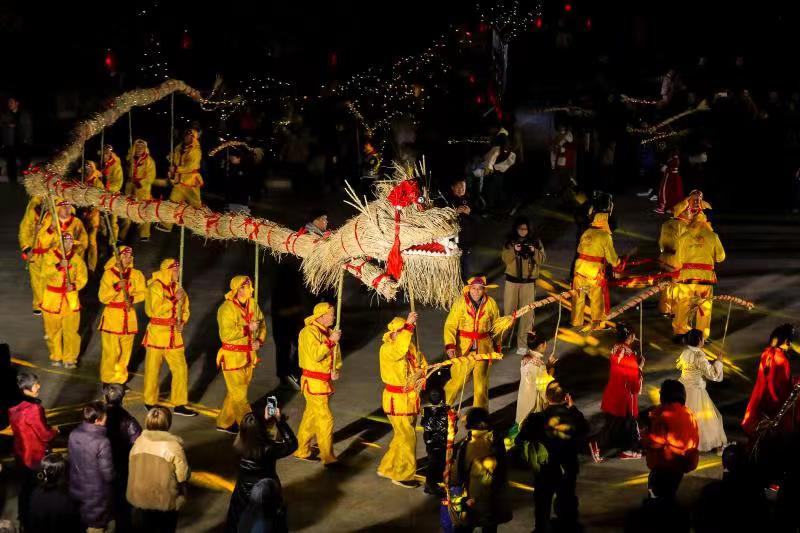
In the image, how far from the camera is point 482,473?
29.5ft

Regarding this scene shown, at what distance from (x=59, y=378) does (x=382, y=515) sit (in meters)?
4.87

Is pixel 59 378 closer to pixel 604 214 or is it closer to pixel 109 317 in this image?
pixel 109 317

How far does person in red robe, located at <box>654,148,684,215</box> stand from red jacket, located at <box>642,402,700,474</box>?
10889 millimetres

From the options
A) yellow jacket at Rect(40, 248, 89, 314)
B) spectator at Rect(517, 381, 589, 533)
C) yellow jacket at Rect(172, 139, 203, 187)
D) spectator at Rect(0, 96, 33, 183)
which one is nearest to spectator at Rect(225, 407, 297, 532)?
spectator at Rect(517, 381, 589, 533)

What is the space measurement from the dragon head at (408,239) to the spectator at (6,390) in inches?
151

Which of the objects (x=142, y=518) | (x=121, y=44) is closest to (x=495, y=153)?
(x=121, y=44)

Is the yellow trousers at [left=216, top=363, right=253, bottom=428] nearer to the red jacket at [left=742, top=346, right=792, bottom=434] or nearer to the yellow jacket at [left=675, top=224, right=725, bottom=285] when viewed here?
the red jacket at [left=742, top=346, right=792, bottom=434]

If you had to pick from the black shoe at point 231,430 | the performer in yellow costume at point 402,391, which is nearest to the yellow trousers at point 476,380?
the performer in yellow costume at point 402,391

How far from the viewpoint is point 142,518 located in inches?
391

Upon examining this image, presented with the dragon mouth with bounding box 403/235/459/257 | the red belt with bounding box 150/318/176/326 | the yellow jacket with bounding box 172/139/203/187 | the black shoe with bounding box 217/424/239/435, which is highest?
the yellow jacket with bounding box 172/139/203/187

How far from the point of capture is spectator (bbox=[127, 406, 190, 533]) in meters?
8.95

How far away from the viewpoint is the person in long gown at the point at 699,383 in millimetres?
11219

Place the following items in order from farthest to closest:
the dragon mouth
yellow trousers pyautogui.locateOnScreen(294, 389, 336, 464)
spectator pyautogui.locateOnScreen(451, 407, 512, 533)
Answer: yellow trousers pyautogui.locateOnScreen(294, 389, 336, 464)
spectator pyautogui.locateOnScreen(451, 407, 512, 533)
the dragon mouth

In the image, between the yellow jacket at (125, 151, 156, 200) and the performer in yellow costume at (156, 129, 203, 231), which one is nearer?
the performer in yellow costume at (156, 129, 203, 231)
